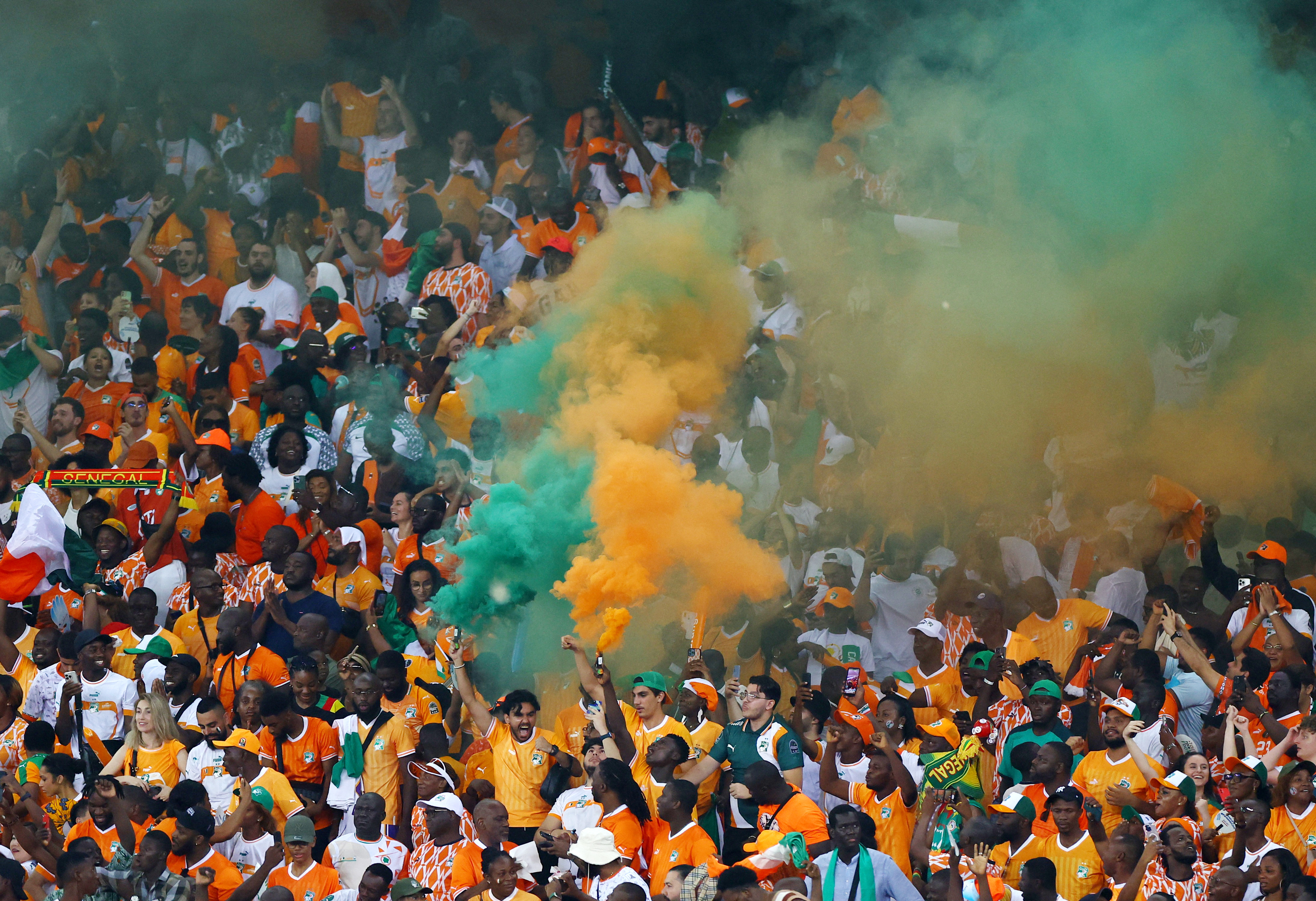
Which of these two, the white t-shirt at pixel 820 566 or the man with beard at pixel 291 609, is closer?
the man with beard at pixel 291 609

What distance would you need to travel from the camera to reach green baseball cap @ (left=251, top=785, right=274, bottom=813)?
661 cm

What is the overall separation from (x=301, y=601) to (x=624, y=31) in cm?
521

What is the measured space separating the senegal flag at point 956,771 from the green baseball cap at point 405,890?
1.93m

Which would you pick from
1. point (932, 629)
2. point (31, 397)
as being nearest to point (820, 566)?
point (932, 629)

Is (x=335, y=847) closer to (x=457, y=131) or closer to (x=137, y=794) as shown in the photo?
(x=137, y=794)

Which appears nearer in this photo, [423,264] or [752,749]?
[752,749]

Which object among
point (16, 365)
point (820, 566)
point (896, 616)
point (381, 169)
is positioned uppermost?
point (381, 169)

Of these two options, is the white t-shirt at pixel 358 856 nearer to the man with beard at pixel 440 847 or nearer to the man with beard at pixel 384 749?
the man with beard at pixel 440 847

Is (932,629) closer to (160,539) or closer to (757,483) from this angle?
(757,483)

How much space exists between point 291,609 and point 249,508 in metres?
0.81

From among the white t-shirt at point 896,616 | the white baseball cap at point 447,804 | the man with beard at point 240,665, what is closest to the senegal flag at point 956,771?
the white t-shirt at point 896,616

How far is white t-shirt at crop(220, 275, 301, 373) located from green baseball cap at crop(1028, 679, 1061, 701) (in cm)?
464

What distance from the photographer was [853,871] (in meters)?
5.68

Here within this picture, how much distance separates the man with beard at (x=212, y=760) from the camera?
6.73m
